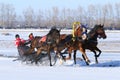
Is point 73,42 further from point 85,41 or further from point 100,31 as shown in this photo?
point 100,31

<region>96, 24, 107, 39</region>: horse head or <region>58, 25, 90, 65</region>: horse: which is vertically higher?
<region>96, 24, 107, 39</region>: horse head

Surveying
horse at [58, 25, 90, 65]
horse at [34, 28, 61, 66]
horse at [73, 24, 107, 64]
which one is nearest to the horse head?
horse at [73, 24, 107, 64]

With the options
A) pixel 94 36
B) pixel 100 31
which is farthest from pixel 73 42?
pixel 100 31

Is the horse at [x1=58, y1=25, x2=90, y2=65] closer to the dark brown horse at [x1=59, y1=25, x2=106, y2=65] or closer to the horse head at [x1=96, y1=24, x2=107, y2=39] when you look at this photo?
the dark brown horse at [x1=59, y1=25, x2=106, y2=65]

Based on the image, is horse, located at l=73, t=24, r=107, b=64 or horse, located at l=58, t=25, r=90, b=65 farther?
horse, located at l=58, t=25, r=90, b=65

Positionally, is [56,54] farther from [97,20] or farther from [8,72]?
[97,20]

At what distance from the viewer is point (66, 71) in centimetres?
1612

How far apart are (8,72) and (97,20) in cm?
10821

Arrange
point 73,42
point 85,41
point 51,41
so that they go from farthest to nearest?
point 73,42 → point 85,41 → point 51,41

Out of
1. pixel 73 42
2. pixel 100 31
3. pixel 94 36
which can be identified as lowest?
pixel 73 42

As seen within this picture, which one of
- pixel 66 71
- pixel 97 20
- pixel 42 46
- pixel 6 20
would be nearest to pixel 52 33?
pixel 42 46

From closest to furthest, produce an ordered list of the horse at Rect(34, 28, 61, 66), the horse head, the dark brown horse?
1. the horse at Rect(34, 28, 61, 66)
2. the horse head
3. the dark brown horse

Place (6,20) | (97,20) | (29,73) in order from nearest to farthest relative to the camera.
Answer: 1. (29,73)
2. (97,20)
3. (6,20)

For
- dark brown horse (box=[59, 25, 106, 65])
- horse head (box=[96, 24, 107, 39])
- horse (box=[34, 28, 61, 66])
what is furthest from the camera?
dark brown horse (box=[59, 25, 106, 65])
